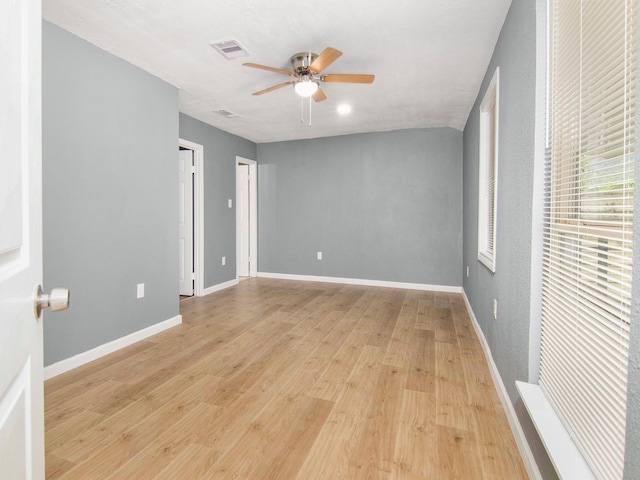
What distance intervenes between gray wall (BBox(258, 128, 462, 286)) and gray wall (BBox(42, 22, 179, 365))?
267 cm

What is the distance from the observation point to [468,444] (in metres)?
1.65

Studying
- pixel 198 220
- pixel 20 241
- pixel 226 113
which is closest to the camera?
pixel 20 241

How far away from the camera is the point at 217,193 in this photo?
4.94m

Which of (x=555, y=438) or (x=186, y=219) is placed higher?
(x=186, y=219)

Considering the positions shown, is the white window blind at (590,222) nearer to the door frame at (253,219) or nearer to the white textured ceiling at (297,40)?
the white textured ceiling at (297,40)

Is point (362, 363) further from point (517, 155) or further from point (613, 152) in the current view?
point (613, 152)

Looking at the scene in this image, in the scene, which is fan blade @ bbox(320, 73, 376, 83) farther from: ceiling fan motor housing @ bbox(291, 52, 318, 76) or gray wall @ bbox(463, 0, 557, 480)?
gray wall @ bbox(463, 0, 557, 480)

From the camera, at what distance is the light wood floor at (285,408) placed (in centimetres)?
151

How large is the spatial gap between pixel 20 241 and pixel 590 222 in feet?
4.82

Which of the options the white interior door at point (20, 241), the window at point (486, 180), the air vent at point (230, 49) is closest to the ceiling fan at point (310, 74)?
the air vent at point (230, 49)

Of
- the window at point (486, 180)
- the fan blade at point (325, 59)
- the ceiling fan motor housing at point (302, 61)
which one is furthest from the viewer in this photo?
the window at point (486, 180)

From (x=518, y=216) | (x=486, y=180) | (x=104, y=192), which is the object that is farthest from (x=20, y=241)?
(x=486, y=180)

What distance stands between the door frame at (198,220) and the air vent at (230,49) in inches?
80.0

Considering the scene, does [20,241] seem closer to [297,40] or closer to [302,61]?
[297,40]
